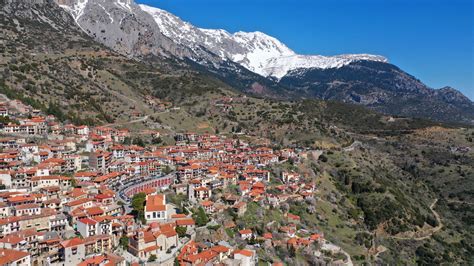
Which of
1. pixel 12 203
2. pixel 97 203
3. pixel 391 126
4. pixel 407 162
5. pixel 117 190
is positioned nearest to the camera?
pixel 12 203

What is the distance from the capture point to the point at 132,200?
42.8 meters

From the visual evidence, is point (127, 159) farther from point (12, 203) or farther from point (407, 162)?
point (407, 162)

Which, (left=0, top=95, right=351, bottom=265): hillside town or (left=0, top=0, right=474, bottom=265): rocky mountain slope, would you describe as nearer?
(left=0, top=95, right=351, bottom=265): hillside town

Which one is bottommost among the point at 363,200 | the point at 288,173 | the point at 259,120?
the point at 363,200

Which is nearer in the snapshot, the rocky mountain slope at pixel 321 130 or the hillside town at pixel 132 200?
the hillside town at pixel 132 200

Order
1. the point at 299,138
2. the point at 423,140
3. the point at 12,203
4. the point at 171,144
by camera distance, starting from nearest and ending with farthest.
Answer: the point at 12,203
the point at 171,144
the point at 299,138
the point at 423,140

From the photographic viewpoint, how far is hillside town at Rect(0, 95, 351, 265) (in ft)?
115

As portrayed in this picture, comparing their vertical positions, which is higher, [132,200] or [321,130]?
[321,130]

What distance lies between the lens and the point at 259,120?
112 metres

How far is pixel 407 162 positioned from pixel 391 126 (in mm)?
37811

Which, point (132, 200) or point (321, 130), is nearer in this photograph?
point (132, 200)

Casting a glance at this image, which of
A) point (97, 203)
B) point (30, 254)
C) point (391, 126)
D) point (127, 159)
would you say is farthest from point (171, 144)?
point (391, 126)

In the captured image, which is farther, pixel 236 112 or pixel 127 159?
pixel 236 112

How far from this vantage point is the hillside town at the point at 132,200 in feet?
115
